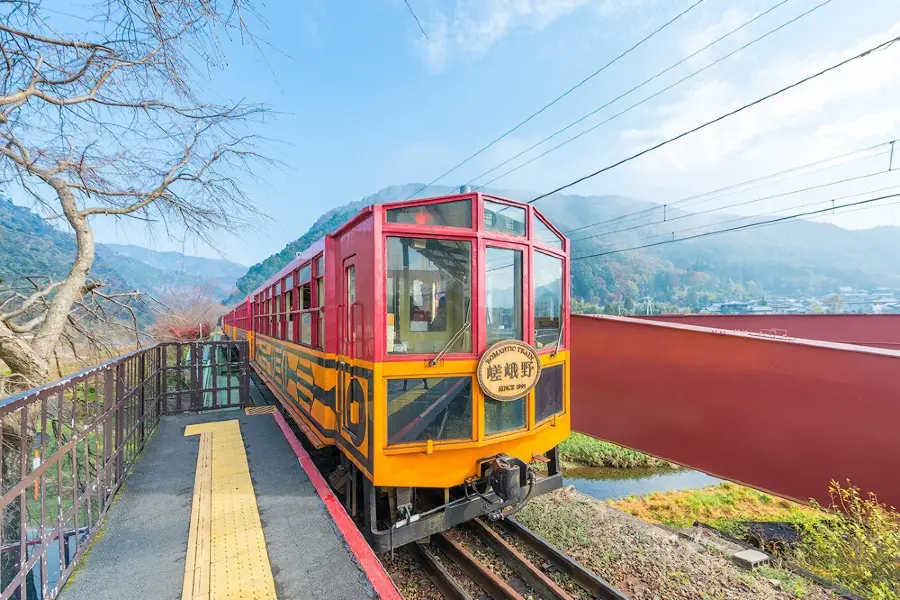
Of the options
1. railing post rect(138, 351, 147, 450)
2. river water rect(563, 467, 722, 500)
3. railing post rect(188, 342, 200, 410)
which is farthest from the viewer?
river water rect(563, 467, 722, 500)

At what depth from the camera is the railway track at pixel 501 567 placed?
156 inches

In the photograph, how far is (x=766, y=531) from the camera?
24.3 feet

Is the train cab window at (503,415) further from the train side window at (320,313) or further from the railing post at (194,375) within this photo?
the railing post at (194,375)

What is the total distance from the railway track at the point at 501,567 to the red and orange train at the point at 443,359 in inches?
23.1

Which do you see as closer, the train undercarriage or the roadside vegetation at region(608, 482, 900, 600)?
the train undercarriage

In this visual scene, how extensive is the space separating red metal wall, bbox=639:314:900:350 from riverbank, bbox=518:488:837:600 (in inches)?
196

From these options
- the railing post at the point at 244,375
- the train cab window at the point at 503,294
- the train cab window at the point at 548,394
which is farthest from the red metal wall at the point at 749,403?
the railing post at the point at 244,375

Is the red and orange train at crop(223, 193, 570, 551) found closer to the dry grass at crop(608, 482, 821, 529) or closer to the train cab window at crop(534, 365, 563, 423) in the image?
the train cab window at crop(534, 365, 563, 423)

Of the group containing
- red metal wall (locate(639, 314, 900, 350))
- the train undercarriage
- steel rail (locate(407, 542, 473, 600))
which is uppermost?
red metal wall (locate(639, 314, 900, 350))

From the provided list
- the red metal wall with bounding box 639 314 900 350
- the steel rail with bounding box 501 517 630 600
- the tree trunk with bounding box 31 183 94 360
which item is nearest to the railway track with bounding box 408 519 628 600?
the steel rail with bounding box 501 517 630 600

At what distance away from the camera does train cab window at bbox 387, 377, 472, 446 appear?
3754 millimetres

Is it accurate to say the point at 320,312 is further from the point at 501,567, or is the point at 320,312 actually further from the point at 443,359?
the point at 501,567

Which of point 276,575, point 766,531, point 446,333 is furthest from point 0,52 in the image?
point 766,531

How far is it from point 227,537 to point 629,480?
1291cm
